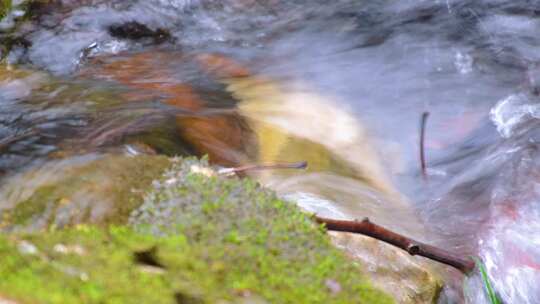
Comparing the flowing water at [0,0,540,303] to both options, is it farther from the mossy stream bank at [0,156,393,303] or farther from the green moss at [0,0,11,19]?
the mossy stream bank at [0,156,393,303]

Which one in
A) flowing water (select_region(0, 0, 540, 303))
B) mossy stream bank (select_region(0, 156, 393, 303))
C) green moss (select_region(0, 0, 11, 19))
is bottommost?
flowing water (select_region(0, 0, 540, 303))

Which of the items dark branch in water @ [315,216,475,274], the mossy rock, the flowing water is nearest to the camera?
the mossy rock

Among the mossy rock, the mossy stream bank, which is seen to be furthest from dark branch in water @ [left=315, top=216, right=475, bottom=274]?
the mossy rock

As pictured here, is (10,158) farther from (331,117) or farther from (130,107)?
(331,117)

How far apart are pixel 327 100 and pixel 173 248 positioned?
3.82 m

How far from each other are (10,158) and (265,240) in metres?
1.80

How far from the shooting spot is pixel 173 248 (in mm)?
1928

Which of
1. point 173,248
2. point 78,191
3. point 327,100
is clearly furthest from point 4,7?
point 173,248

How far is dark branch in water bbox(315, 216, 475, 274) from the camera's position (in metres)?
2.56

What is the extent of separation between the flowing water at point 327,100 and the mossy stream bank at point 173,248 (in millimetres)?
807

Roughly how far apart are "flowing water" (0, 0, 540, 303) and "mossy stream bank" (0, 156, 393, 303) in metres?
0.81

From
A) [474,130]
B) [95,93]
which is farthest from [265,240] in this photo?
[474,130]

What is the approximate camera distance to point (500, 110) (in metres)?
5.31

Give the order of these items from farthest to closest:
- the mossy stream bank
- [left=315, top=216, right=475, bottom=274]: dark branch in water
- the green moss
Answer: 1. the green moss
2. [left=315, top=216, right=475, bottom=274]: dark branch in water
3. the mossy stream bank
